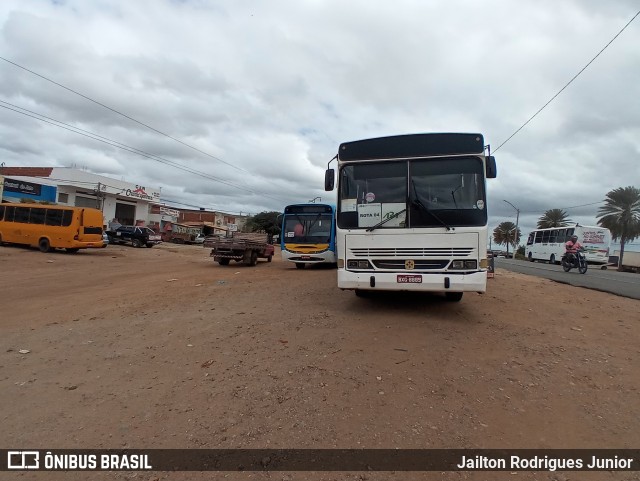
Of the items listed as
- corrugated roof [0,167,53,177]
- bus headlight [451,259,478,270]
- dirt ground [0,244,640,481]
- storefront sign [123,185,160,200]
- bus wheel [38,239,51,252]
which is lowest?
dirt ground [0,244,640,481]

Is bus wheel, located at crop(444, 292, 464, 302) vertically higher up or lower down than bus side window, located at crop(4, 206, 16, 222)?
lower down

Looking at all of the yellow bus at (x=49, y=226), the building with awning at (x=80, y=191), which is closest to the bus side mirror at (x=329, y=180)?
the yellow bus at (x=49, y=226)

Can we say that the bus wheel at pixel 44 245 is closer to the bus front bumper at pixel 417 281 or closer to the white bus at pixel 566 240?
the bus front bumper at pixel 417 281

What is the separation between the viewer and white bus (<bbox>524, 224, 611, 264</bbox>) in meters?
28.7

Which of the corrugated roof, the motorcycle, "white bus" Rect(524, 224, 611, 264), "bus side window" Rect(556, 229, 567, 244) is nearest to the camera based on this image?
the motorcycle

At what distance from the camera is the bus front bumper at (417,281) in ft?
19.8

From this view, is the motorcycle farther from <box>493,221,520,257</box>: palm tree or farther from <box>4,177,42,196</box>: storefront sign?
<box>493,221,520,257</box>: palm tree

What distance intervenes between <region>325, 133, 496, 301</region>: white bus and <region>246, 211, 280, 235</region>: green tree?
2380 inches

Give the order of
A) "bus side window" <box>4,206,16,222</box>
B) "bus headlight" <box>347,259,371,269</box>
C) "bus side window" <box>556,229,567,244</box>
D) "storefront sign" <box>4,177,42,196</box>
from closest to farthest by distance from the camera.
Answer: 1. "bus headlight" <box>347,259,371,269</box>
2. "bus side window" <box>4,206,16,222</box>
3. "bus side window" <box>556,229,567,244</box>
4. "storefront sign" <box>4,177,42,196</box>

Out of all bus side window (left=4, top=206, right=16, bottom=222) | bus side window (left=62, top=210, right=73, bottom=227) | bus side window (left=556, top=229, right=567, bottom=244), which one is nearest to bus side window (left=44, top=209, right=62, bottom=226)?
bus side window (left=62, top=210, right=73, bottom=227)

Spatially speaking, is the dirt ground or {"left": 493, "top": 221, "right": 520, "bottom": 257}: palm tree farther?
{"left": 493, "top": 221, "right": 520, "bottom": 257}: palm tree

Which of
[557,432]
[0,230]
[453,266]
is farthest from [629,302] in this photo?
[0,230]

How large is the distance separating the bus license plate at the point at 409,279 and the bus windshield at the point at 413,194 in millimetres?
828

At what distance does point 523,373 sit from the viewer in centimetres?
434
